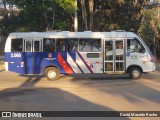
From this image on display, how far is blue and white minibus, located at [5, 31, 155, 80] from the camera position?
81.6ft

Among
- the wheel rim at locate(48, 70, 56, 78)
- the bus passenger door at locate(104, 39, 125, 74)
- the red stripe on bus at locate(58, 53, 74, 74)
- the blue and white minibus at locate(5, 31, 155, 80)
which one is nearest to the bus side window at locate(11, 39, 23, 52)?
the blue and white minibus at locate(5, 31, 155, 80)

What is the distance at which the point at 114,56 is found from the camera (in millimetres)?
25047

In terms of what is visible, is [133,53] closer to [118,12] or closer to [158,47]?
[118,12]

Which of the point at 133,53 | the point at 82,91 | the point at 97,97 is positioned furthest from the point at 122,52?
the point at 97,97

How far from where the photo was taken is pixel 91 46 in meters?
25.1

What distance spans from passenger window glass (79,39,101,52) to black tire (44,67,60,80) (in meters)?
1.87

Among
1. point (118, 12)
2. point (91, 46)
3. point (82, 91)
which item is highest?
point (118, 12)

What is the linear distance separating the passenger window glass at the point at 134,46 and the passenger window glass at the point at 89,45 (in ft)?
5.50

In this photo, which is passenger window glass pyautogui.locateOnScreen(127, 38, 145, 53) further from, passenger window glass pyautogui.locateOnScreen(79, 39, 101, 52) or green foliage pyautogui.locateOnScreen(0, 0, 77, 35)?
green foliage pyautogui.locateOnScreen(0, 0, 77, 35)

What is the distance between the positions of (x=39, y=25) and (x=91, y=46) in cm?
1700

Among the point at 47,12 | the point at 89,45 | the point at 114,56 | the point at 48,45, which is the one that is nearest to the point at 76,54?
the point at 89,45

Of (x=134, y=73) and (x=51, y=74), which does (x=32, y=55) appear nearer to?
(x=51, y=74)

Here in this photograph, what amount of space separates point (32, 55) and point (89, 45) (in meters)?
3.22

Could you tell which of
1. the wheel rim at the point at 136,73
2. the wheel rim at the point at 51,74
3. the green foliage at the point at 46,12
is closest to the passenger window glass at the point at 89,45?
the wheel rim at the point at 51,74
